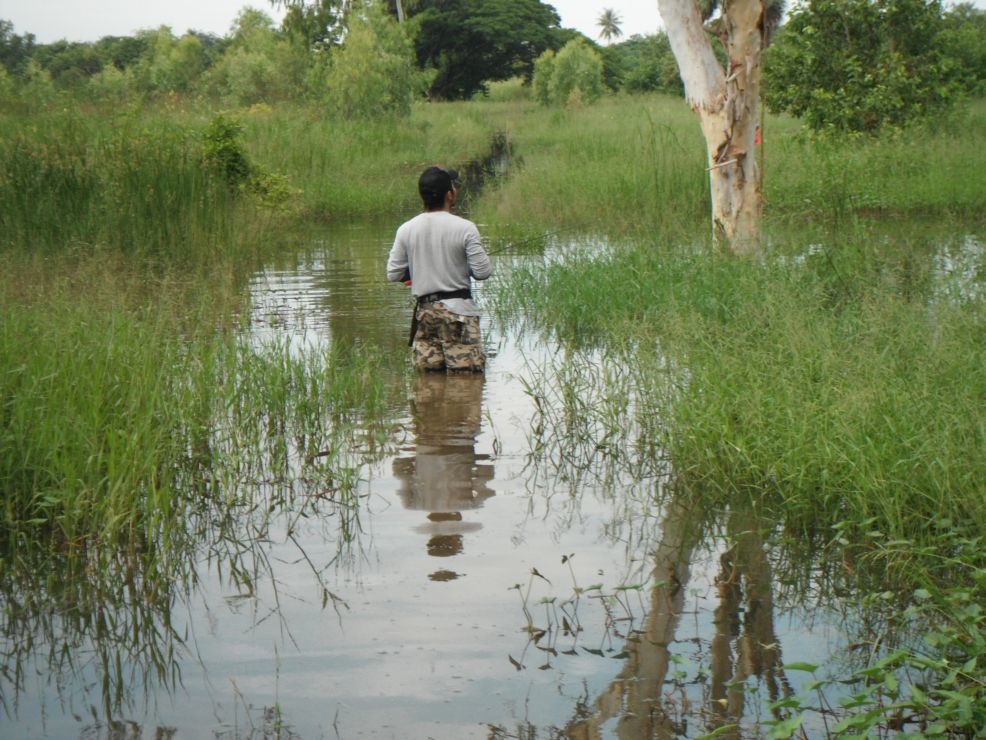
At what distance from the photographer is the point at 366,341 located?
33.0 feet

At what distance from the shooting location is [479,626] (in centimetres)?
432

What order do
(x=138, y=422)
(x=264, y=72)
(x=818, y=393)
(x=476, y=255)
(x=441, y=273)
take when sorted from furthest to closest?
(x=264, y=72) → (x=441, y=273) → (x=476, y=255) → (x=818, y=393) → (x=138, y=422)

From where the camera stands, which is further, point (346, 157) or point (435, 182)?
point (346, 157)

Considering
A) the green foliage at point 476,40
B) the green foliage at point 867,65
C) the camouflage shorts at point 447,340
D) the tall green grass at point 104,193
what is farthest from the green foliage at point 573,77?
the camouflage shorts at point 447,340

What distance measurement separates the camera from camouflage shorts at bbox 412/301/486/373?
8859 millimetres

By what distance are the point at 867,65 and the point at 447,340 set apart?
53.3 ft

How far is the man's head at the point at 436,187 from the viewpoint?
8570 millimetres

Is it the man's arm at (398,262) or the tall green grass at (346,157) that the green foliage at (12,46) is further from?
the man's arm at (398,262)

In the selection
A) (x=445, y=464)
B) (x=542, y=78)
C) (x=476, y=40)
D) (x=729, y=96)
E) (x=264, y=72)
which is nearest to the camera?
(x=445, y=464)

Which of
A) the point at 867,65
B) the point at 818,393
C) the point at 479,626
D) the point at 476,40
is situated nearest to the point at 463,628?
the point at 479,626

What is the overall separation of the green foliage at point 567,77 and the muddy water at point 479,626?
47959 millimetres

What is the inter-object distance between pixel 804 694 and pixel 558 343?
20.2 ft

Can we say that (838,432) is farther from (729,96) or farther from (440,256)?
(729,96)

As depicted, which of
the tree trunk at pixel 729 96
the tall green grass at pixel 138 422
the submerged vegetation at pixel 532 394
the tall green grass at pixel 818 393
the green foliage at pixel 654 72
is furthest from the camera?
the green foliage at pixel 654 72
